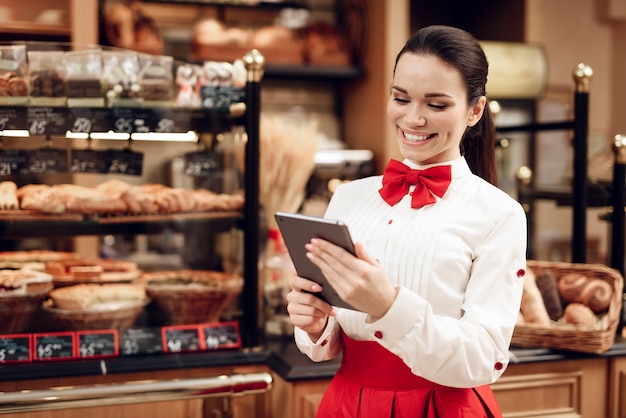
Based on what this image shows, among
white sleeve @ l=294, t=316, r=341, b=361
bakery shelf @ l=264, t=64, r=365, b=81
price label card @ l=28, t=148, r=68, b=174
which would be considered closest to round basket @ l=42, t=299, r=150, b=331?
price label card @ l=28, t=148, r=68, b=174

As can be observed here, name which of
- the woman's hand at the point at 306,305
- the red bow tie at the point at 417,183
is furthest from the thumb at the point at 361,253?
the red bow tie at the point at 417,183

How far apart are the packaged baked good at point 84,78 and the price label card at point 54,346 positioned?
2.10 ft

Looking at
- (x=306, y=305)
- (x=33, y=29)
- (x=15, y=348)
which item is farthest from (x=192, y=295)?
(x=33, y=29)

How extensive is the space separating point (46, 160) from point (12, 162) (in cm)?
9

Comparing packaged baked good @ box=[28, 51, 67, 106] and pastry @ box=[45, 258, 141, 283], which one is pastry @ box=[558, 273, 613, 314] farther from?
packaged baked good @ box=[28, 51, 67, 106]

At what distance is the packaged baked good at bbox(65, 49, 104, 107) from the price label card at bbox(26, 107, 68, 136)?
4cm

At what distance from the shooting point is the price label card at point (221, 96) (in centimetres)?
221

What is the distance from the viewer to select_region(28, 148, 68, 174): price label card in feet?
6.79

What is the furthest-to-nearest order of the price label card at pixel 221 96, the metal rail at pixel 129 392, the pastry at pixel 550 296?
the pastry at pixel 550 296, the price label card at pixel 221 96, the metal rail at pixel 129 392

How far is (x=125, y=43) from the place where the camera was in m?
3.50

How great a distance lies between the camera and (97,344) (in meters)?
2.08

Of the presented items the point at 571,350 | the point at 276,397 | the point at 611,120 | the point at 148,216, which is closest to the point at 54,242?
the point at 148,216

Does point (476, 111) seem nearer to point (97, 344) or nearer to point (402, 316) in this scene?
point (402, 316)

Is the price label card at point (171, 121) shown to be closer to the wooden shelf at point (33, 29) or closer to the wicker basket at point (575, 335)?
the wicker basket at point (575, 335)
